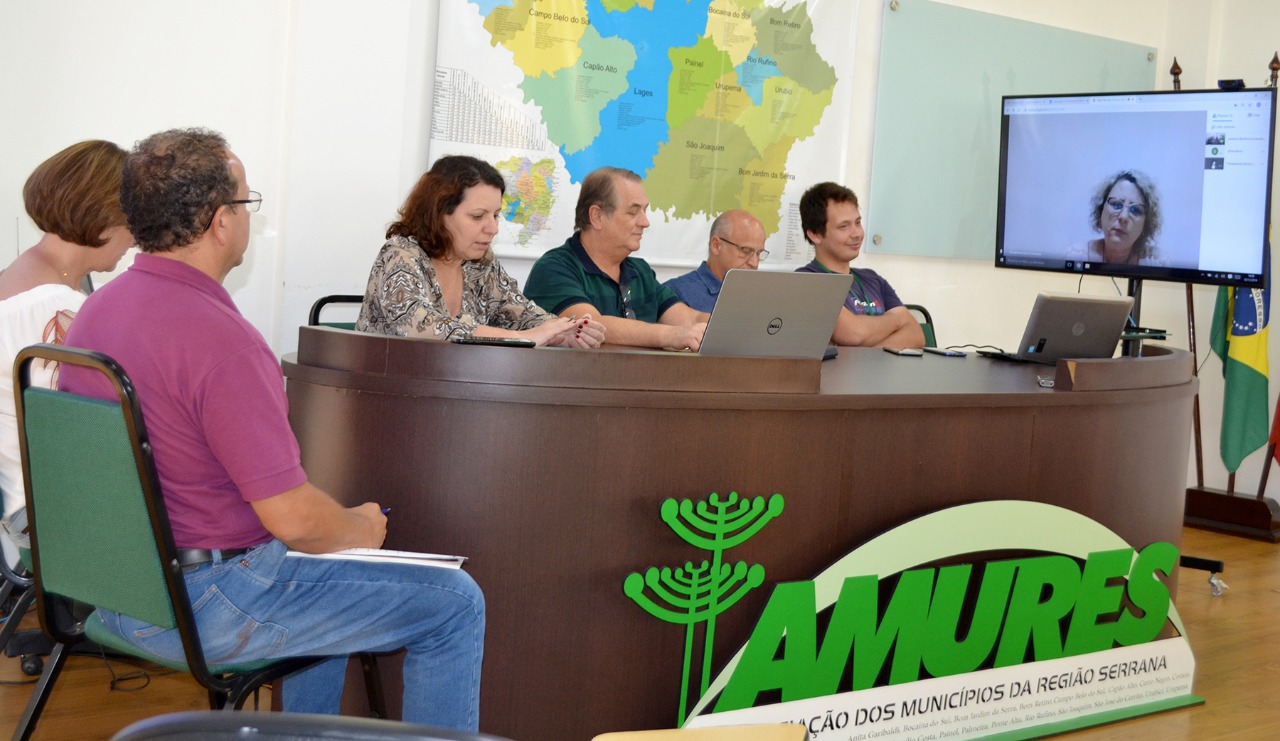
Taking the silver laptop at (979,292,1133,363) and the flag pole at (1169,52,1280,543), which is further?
the flag pole at (1169,52,1280,543)

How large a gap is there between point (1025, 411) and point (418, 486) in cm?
148

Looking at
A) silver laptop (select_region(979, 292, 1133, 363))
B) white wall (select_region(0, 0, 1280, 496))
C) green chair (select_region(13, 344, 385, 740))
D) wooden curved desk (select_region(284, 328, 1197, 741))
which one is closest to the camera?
green chair (select_region(13, 344, 385, 740))

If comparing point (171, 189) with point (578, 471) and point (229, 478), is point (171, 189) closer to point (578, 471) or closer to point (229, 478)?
point (229, 478)

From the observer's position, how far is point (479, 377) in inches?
85.7

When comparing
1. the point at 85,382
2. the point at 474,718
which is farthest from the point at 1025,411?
the point at 85,382

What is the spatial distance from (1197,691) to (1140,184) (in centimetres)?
219

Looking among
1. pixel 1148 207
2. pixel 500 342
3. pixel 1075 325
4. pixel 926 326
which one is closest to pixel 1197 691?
pixel 1075 325

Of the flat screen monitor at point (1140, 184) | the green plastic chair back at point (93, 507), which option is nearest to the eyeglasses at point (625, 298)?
the flat screen monitor at point (1140, 184)

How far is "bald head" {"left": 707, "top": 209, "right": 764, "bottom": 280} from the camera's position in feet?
13.5

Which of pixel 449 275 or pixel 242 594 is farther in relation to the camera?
pixel 449 275

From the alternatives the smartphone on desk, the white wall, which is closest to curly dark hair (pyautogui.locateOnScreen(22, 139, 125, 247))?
the smartphone on desk

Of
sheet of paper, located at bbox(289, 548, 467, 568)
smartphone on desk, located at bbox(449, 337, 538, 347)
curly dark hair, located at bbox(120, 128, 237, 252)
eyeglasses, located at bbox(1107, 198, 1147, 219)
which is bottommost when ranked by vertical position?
sheet of paper, located at bbox(289, 548, 467, 568)

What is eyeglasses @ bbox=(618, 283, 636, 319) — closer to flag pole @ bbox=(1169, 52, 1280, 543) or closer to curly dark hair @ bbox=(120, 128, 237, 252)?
curly dark hair @ bbox=(120, 128, 237, 252)

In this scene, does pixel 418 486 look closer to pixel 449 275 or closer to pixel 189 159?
pixel 189 159
